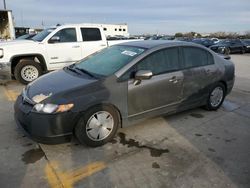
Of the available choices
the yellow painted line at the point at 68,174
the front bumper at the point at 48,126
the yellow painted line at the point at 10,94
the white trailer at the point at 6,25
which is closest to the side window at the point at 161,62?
the front bumper at the point at 48,126

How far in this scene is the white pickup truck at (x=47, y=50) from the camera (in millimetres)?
7113

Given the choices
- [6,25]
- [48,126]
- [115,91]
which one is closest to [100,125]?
[115,91]

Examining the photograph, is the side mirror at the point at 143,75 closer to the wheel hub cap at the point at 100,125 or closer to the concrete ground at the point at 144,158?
the wheel hub cap at the point at 100,125

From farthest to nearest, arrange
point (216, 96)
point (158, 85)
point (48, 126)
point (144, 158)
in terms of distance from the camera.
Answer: point (216, 96) < point (158, 85) < point (144, 158) < point (48, 126)

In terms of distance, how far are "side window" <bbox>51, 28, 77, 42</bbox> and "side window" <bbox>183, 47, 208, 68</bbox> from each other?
474cm

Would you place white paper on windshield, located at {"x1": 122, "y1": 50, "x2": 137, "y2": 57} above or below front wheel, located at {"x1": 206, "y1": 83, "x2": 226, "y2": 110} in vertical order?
above

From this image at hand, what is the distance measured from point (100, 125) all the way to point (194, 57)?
7.88 ft

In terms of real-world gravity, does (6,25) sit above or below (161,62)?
above

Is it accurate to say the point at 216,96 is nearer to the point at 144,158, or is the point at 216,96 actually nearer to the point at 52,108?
the point at 144,158

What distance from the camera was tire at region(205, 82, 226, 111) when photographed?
16.9 ft

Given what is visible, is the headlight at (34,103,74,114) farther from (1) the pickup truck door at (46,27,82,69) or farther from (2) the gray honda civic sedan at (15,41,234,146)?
(1) the pickup truck door at (46,27,82,69)

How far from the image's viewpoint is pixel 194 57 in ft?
15.5

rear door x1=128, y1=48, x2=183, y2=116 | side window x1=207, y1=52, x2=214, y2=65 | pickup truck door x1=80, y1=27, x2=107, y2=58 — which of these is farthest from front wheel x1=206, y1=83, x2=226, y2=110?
pickup truck door x1=80, y1=27, x2=107, y2=58

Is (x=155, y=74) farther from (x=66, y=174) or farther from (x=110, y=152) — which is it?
(x=66, y=174)
